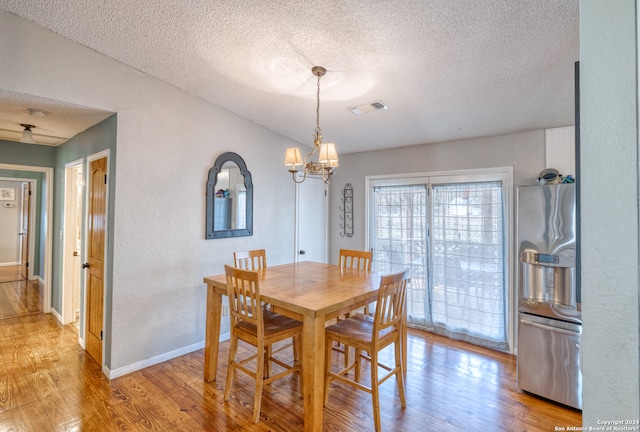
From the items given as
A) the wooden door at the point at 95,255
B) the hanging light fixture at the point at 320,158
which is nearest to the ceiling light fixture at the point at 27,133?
the wooden door at the point at 95,255

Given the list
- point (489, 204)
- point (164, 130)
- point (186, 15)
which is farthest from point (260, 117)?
point (489, 204)

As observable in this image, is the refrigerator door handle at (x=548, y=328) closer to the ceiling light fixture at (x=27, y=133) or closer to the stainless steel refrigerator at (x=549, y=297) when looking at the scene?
the stainless steel refrigerator at (x=549, y=297)

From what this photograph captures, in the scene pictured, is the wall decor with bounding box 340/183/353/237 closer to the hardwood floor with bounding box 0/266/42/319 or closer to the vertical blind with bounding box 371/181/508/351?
the vertical blind with bounding box 371/181/508/351

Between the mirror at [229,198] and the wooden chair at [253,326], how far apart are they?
1.31 metres

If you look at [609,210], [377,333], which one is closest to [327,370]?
[377,333]

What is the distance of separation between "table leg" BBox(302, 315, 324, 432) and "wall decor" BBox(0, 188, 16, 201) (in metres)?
9.17

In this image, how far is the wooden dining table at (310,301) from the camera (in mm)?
1989

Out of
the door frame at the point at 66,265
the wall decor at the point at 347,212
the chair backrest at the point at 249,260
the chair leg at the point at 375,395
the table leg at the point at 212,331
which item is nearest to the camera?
the chair leg at the point at 375,395

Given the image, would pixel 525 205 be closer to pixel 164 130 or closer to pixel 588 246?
pixel 588 246

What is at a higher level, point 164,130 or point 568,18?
point 568,18

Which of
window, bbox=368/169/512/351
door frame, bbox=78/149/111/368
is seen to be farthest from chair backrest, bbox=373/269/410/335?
door frame, bbox=78/149/111/368

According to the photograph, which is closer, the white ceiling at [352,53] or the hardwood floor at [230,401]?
the white ceiling at [352,53]

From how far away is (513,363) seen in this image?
307cm

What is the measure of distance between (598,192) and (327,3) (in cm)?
179
